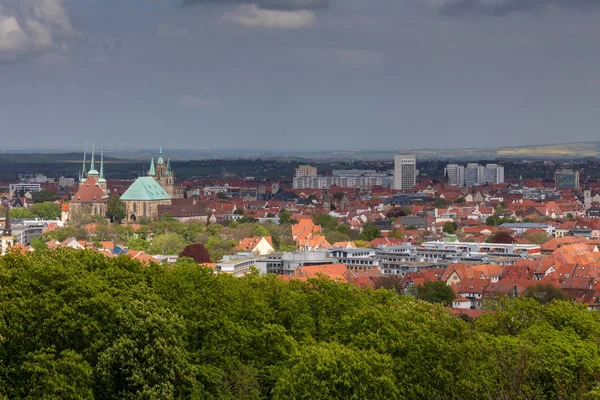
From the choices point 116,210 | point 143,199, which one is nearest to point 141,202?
point 143,199

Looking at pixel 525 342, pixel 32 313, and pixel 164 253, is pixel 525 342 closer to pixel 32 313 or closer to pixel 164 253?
Result: pixel 32 313

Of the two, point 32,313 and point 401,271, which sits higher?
point 32,313

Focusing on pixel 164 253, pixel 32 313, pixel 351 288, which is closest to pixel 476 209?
pixel 164 253

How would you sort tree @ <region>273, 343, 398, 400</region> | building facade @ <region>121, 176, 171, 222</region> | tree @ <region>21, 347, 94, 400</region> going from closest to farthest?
tree @ <region>21, 347, 94, 400</region> < tree @ <region>273, 343, 398, 400</region> < building facade @ <region>121, 176, 171, 222</region>

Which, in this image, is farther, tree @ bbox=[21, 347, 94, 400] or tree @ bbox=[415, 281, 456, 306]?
tree @ bbox=[415, 281, 456, 306]

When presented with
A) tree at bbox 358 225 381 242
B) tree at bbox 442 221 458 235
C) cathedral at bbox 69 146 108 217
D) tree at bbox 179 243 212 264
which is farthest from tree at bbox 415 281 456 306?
cathedral at bbox 69 146 108 217

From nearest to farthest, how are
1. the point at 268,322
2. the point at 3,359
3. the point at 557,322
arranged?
Answer: 1. the point at 3,359
2. the point at 268,322
3. the point at 557,322

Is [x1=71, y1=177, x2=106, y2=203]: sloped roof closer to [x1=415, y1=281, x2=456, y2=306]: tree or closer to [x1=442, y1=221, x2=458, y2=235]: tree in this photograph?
[x1=442, y1=221, x2=458, y2=235]: tree
